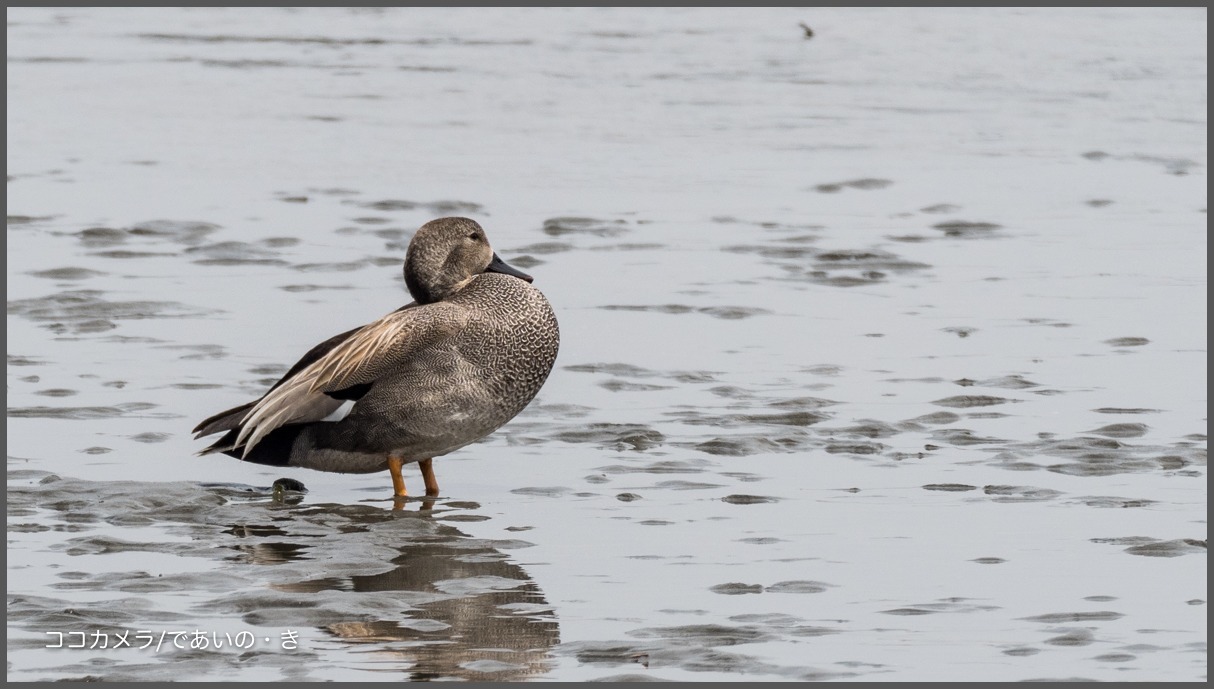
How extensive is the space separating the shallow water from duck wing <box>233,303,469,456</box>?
35 centimetres

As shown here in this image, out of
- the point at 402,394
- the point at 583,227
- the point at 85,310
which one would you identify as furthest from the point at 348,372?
the point at 583,227

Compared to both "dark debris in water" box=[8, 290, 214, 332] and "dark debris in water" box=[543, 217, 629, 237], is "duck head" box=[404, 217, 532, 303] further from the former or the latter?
"dark debris in water" box=[543, 217, 629, 237]

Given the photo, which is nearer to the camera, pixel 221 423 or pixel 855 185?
pixel 221 423

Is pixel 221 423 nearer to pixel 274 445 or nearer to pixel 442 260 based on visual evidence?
pixel 274 445

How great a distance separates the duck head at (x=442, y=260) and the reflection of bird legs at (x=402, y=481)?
746 mm

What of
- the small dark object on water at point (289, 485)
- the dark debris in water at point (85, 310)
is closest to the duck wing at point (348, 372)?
the small dark object on water at point (289, 485)

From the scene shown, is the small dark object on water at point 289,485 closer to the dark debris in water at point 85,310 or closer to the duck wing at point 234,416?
the duck wing at point 234,416

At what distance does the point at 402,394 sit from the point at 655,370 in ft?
7.18

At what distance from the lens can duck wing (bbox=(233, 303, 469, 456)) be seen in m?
8.20

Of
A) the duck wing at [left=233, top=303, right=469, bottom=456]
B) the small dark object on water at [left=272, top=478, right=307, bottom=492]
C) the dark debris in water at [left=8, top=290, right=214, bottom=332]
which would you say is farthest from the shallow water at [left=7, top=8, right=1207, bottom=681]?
the duck wing at [left=233, top=303, right=469, bottom=456]

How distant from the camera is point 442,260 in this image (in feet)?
28.4

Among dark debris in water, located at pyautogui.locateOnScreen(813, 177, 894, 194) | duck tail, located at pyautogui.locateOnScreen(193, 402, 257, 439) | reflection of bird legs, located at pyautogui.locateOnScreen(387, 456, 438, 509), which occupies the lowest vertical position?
reflection of bird legs, located at pyautogui.locateOnScreen(387, 456, 438, 509)

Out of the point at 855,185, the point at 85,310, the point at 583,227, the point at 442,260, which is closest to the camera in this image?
the point at 442,260

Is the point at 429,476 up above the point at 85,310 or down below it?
below
